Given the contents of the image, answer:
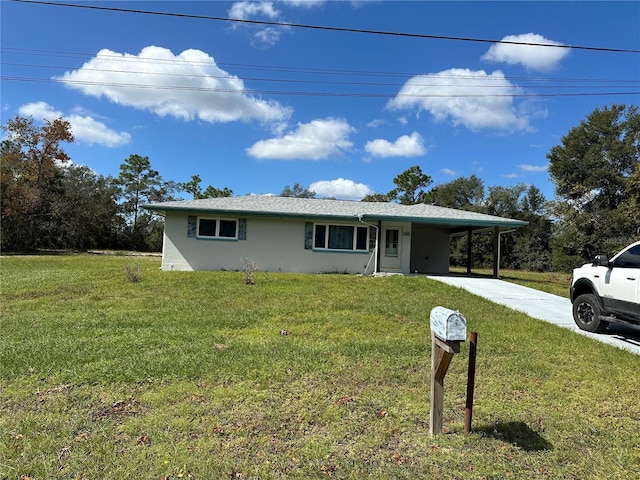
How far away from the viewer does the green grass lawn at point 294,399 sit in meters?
2.86

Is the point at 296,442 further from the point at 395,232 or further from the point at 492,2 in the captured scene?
the point at 395,232

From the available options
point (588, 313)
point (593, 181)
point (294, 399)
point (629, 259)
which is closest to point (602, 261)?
point (629, 259)

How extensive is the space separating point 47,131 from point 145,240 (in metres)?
13.1

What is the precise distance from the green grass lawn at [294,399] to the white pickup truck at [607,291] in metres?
0.75

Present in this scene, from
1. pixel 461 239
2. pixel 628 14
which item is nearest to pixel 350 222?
pixel 628 14

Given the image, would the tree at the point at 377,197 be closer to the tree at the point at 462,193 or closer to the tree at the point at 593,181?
the tree at the point at 462,193

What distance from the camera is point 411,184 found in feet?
147

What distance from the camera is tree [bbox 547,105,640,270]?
93.6ft

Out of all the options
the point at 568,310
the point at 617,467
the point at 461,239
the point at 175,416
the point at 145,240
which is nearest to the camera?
the point at 617,467

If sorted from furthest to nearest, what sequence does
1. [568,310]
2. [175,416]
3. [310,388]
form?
[568,310]
[310,388]
[175,416]

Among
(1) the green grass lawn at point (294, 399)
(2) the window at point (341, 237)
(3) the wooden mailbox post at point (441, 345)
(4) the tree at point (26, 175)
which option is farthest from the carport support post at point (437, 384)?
(4) the tree at point (26, 175)

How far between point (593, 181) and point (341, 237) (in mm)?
23971

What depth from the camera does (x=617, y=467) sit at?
2885 millimetres

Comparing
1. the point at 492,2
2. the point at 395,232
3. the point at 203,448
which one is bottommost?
the point at 203,448
